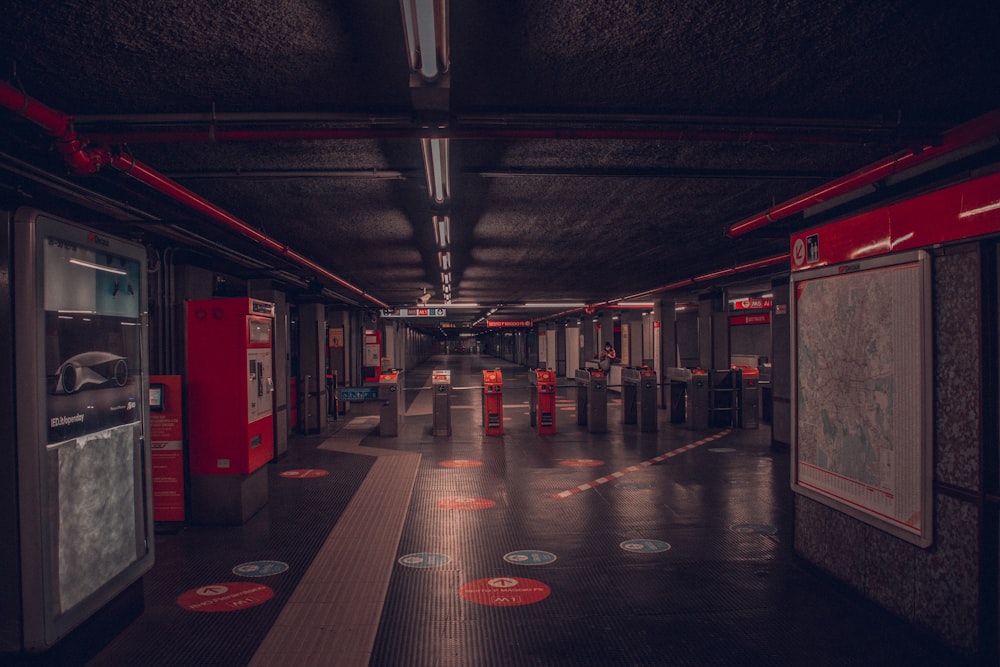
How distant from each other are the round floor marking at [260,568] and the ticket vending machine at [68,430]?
2.69 ft

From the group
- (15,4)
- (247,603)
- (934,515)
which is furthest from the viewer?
(247,603)

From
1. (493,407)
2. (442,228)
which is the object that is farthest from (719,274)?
(442,228)

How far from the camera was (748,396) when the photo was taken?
13.1m

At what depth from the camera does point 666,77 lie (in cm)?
335

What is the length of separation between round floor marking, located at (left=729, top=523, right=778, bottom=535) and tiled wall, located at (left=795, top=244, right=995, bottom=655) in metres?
1.77

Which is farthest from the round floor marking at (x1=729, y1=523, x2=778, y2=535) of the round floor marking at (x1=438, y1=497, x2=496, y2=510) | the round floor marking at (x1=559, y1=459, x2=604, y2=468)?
the round floor marking at (x1=559, y1=459, x2=604, y2=468)

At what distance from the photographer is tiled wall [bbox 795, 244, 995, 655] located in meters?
3.41

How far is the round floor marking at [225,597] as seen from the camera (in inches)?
164

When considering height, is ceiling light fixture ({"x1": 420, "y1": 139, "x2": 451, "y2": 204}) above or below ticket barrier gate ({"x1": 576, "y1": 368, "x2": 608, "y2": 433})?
above

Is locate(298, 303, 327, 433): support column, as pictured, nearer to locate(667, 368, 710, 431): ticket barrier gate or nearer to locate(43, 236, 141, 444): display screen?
locate(43, 236, 141, 444): display screen

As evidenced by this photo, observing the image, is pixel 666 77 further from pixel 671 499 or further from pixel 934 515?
pixel 671 499

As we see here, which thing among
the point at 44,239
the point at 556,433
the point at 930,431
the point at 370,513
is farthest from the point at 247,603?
the point at 556,433

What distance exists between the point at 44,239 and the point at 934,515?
568 centimetres

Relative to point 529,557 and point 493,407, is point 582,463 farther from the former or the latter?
point 529,557
